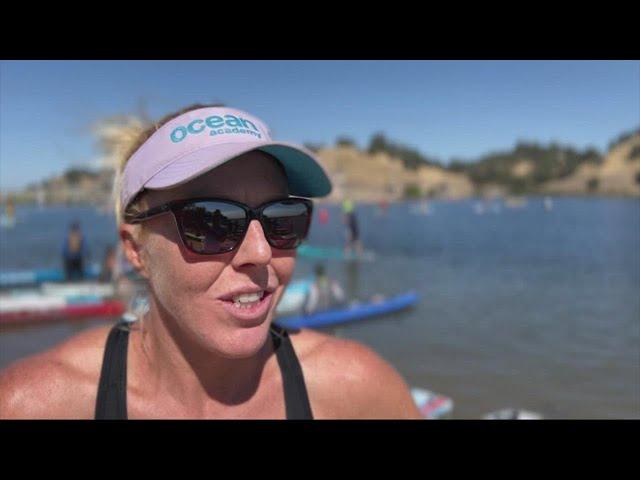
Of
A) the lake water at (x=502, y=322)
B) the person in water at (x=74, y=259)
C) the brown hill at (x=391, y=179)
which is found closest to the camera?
the lake water at (x=502, y=322)

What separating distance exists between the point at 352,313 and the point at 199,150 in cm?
905

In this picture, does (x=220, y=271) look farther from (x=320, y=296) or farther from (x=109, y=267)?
(x=109, y=267)

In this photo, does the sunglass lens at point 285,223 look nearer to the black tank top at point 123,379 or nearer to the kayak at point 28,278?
the black tank top at point 123,379

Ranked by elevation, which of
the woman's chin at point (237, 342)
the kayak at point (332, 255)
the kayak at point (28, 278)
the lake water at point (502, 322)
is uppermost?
the woman's chin at point (237, 342)

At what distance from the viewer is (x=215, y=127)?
4.30 feet

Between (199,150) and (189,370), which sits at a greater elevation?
(199,150)

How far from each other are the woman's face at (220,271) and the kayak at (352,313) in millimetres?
7479

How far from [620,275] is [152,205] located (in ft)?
58.1

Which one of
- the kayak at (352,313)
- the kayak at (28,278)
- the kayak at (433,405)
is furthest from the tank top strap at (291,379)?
the kayak at (28,278)

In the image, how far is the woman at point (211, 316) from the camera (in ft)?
4.08

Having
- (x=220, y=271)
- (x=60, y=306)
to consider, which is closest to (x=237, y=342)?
(x=220, y=271)

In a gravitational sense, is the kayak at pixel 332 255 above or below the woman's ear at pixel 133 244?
below

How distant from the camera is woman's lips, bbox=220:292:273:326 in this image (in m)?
1.23
